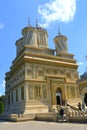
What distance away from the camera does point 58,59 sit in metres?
26.6

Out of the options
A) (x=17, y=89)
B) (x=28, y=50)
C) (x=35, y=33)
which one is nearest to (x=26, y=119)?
(x=17, y=89)

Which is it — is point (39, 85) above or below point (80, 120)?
above

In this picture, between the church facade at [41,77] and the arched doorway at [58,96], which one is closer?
the church facade at [41,77]

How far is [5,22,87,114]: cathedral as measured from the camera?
2256cm

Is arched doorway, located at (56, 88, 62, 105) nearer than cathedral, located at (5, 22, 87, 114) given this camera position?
No

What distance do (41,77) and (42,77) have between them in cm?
16

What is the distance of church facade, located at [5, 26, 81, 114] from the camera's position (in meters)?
22.6

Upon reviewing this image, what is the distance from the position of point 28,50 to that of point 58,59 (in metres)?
4.87

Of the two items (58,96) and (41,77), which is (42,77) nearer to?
(41,77)

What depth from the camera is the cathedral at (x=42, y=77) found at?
2256cm

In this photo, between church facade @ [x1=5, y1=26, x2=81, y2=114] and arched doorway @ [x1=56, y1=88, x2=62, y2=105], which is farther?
arched doorway @ [x1=56, y1=88, x2=62, y2=105]

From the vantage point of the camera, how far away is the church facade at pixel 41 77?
2256 cm

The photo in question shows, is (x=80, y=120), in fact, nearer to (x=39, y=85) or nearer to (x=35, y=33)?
(x=39, y=85)

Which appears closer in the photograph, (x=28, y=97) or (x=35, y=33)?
(x=28, y=97)
